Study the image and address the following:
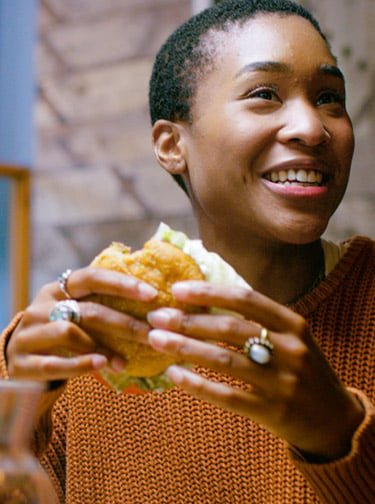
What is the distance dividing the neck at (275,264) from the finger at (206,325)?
1.35 ft

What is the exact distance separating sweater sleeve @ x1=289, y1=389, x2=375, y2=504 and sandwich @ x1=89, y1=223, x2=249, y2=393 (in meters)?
0.20

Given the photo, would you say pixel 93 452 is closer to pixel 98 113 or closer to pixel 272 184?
pixel 272 184

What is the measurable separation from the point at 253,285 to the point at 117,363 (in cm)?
44

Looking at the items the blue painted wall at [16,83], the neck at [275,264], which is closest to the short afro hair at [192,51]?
the neck at [275,264]

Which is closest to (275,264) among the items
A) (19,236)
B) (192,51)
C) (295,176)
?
(295,176)

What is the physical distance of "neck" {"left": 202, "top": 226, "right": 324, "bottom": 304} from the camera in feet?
3.61

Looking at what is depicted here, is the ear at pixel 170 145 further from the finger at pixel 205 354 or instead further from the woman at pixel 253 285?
the finger at pixel 205 354

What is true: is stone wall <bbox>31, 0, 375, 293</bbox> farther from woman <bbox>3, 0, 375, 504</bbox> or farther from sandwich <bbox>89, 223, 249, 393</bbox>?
sandwich <bbox>89, 223, 249, 393</bbox>

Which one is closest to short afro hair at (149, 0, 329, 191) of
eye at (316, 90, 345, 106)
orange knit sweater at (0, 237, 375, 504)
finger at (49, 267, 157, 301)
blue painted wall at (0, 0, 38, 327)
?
eye at (316, 90, 345, 106)

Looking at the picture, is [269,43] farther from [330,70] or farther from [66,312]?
[66,312]

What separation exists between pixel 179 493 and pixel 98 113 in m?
2.44

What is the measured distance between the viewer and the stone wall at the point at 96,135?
3135mm

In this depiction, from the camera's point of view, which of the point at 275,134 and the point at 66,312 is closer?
the point at 66,312

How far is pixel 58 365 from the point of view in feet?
2.29
